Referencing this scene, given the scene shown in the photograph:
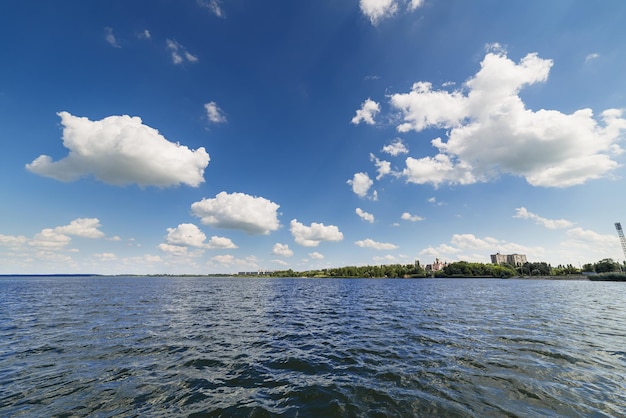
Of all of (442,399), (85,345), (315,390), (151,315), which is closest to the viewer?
(442,399)

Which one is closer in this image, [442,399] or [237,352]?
[442,399]

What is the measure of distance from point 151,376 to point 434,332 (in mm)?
23144

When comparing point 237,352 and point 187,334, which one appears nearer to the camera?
point 237,352

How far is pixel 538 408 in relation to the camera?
10680mm

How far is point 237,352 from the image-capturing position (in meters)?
18.9

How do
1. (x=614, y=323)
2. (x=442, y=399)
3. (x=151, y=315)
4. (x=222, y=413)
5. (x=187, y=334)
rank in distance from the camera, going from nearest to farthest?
(x=222, y=413) < (x=442, y=399) < (x=187, y=334) < (x=614, y=323) < (x=151, y=315)

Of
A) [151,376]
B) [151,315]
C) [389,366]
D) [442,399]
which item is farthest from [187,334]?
[442,399]

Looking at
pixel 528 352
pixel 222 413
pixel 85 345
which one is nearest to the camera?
pixel 222 413

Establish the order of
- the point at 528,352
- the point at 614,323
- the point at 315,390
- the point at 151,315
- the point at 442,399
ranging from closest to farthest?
the point at 442,399 < the point at 315,390 < the point at 528,352 < the point at 614,323 < the point at 151,315

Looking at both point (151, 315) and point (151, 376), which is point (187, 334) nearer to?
point (151, 376)

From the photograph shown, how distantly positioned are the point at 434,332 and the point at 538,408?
1456 centimetres

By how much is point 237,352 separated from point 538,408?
17170 mm

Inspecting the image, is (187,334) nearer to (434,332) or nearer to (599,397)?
(434,332)

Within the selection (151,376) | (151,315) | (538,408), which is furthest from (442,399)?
(151,315)
